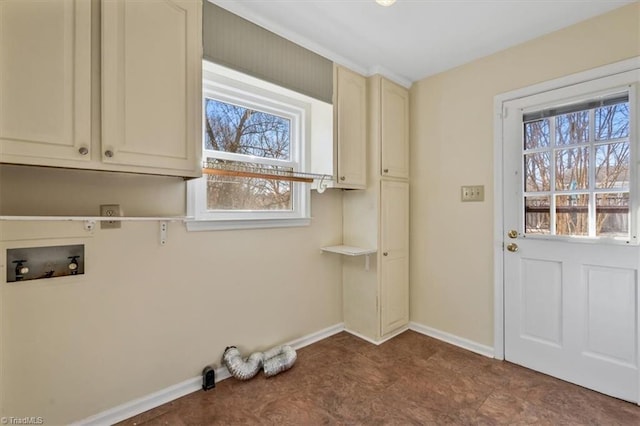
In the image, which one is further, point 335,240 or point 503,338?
point 335,240

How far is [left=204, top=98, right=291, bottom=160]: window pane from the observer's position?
2.04 metres

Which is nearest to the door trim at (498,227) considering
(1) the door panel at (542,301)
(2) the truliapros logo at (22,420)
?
(1) the door panel at (542,301)

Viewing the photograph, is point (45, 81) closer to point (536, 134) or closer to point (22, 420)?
point (22, 420)

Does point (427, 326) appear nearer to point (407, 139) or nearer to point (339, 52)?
point (407, 139)

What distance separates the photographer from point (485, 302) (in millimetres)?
2344

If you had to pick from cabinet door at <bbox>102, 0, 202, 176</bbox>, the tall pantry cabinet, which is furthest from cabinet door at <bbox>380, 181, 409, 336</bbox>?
cabinet door at <bbox>102, 0, 202, 176</bbox>

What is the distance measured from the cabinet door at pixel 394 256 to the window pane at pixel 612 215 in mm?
1325

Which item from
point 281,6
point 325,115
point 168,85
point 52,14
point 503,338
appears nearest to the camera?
point 52,14

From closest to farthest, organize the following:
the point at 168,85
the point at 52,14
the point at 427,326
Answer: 1. the point at 52,14
2. the point at 168,85
3. the point at 427,326

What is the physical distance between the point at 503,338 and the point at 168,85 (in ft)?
9.17

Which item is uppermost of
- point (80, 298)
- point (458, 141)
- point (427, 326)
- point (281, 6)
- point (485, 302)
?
point (281, 6)

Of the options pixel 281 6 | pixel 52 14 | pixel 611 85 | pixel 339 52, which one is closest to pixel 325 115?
pixel 339 52

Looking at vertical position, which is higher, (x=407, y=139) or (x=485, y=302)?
(x=407, y=139)

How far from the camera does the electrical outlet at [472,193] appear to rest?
236 centimetres
